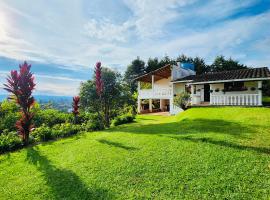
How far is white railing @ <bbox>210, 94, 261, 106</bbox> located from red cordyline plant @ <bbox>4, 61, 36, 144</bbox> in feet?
44.6

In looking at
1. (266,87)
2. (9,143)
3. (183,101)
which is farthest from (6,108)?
(266,87)

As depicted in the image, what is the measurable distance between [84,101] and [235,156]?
2094cm

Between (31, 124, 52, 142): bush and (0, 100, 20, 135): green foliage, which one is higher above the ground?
(0, 100, 20, 135): green foliage

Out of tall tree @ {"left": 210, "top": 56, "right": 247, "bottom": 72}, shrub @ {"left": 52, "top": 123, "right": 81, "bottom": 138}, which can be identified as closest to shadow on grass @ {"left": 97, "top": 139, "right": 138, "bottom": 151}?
shrub @ {"left": 52, "top": 123, "right": 81, "bottom": 138}

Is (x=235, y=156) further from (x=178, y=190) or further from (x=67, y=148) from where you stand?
(x=67, y=148)

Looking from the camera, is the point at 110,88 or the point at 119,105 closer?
the point at 110,88

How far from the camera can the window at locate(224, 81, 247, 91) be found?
16.4 metres

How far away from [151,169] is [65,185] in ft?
7.24

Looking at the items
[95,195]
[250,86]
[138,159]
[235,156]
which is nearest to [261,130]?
[235,156]

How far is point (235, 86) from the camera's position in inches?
665

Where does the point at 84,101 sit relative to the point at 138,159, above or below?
above

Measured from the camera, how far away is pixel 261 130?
7.92 m

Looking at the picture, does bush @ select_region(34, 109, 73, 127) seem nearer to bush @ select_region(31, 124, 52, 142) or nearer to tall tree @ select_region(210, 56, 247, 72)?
bush @ select_region(31, 124, 52, 142)

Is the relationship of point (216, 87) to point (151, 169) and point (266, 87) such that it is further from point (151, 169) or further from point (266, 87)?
point (151, 169)
